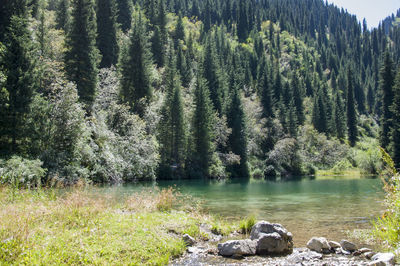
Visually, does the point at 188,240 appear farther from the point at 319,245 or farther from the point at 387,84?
the point at 387,84

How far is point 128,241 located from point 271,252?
14.8ft

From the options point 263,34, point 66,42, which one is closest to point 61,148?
point 66,42

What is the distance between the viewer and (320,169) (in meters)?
83.1

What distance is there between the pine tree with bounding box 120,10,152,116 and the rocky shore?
143 feet

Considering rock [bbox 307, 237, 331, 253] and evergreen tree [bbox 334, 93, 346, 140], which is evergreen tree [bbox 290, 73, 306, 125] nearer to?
evergreen tree [bbox 334, 93, 346, 140]

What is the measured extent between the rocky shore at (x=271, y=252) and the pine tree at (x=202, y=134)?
47107 millimetres

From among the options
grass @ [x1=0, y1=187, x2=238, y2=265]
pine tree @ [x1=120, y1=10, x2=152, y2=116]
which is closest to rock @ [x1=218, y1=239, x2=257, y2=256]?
grass @ [x1=0, y1=187, x2=238, y2=265]

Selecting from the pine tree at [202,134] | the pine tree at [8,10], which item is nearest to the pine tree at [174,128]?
the pine tree at [202,134]

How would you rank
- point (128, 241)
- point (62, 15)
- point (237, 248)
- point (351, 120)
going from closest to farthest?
1. point (128, 241)
2. point (237, 248)
3. point (62, 15)
4. point (351, 120)

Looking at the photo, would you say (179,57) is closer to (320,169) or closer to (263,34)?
(320,169)

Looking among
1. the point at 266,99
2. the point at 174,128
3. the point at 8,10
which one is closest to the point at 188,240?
the point at 8,10

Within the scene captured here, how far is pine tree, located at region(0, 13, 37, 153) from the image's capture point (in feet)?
80.9

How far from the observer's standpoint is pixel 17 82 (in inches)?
979

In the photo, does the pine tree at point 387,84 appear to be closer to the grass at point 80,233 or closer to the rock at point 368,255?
the rock at point 368,255
